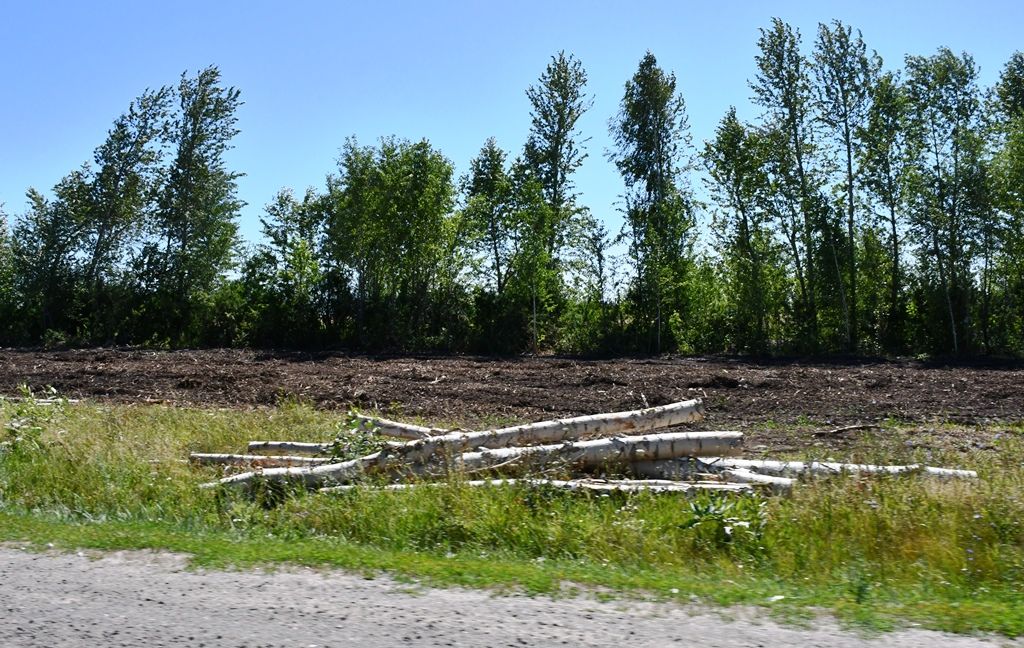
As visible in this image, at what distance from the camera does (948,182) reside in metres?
27.8

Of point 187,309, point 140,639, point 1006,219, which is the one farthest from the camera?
point 187,309

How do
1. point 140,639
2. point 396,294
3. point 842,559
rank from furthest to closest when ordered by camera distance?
point 396,294
point 842,559
point 140,639

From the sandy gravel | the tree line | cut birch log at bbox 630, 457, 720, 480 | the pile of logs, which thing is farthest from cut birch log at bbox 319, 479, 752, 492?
the tree line

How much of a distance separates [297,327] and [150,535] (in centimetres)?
2603

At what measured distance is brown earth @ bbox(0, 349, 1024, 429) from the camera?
52.2 feet

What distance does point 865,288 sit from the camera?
2977 cm

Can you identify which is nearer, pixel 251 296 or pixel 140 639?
pixel 140 639

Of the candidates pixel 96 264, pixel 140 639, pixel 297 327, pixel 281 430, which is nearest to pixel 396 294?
pixel 297 327

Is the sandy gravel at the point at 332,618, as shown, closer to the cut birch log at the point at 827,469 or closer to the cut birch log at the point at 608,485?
the cut birch log at the point at 608,485

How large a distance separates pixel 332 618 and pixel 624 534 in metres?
3.08

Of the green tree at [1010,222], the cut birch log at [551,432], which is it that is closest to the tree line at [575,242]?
the green tree at [1010,222]

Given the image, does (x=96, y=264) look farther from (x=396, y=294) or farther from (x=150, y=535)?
(x=150, y=535)

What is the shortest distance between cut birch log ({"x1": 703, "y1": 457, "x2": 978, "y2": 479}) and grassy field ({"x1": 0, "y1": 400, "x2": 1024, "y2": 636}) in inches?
7.3

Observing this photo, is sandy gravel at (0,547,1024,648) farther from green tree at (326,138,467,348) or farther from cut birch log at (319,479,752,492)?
green tree at (326,138,467,348)
